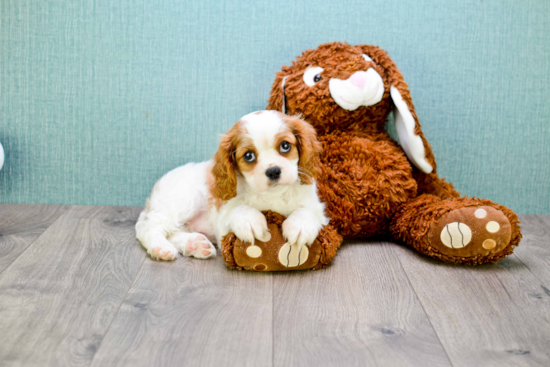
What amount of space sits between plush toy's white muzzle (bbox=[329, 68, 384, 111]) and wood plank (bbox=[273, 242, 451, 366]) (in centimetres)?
58

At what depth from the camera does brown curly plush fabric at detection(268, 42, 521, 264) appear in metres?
1.90

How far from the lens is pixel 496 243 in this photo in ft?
5.59

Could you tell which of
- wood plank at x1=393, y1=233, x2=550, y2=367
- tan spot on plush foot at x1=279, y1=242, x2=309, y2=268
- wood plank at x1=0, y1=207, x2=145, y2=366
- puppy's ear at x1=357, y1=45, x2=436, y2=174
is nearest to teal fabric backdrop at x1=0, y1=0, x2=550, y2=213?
puppy's ear at x1=357, y1=45, x2=436, y2=174

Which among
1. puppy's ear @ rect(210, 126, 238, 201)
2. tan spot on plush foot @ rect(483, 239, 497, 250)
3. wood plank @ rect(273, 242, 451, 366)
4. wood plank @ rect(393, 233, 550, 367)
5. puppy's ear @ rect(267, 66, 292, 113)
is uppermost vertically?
puppy's ear @ rect(267, 66, 292, 113)

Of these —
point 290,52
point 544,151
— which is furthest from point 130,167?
point 544,151

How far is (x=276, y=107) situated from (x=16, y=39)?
119 cm

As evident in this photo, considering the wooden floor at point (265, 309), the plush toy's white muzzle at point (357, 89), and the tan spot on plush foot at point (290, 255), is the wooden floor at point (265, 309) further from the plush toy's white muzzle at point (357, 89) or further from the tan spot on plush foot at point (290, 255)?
the plush toy's white muzzle at point (357, 89)

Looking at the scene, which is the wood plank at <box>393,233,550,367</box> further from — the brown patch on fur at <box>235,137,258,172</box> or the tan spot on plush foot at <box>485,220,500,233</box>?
the brown patch on fur at <box>235,137,258,172</box>

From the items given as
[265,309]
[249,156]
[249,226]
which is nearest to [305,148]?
[249,156]

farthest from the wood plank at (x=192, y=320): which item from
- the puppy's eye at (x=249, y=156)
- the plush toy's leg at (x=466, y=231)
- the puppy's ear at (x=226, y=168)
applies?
the plush toy's leg at (x=466, y=231)

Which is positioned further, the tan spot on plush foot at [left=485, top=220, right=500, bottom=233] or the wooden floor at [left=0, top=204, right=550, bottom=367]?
the tan spot on plush foot at [left=485, top=220, right=500, bottom=233]

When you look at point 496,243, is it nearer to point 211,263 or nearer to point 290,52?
point 211,263

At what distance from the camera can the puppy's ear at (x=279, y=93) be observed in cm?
205

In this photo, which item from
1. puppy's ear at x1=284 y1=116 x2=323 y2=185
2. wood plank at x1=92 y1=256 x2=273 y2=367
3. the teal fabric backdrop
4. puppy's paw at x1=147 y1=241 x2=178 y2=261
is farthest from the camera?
the teal fabric backdrop
